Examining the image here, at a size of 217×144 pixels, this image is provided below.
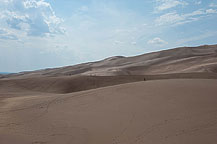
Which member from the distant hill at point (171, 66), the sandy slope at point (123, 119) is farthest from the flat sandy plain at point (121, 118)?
the distant hill at point (171, 66)

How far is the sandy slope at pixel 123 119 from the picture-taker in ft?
15.4

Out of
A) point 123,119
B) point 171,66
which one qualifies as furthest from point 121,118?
point 171,66

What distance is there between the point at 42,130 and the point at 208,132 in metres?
4.63

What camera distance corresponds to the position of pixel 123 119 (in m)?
5.92

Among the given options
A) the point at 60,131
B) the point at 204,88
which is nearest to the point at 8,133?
the point at 60,131

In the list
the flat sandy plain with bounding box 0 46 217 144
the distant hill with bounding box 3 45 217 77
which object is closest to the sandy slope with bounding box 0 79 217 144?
the flat sandy plain with bounding box 0 46 217 144

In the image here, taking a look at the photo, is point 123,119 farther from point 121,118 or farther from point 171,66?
point 171,66

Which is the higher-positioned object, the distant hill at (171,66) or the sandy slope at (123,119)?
the distant hill at (171,66)

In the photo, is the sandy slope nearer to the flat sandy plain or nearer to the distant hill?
the flat sandy plain

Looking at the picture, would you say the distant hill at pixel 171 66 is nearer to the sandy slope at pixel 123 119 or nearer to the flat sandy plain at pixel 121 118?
the flat sandy plain at pixel 121 118

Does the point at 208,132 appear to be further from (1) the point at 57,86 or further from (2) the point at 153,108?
(1) the point at 57,86

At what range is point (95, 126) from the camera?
5.63 metres

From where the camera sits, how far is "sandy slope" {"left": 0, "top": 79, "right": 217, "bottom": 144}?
15.4ft

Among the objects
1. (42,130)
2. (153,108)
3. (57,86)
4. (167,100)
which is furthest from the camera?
(57,86)
